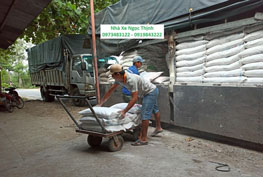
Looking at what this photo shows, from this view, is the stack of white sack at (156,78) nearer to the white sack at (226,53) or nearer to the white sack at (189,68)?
the white sack at (189,68)

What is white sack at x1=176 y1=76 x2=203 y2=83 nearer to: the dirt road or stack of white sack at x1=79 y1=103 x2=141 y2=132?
the dirt road

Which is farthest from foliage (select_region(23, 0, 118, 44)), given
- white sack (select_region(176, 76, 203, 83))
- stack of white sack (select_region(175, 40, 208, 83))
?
white sack (select_region(176, 76, 203, 83))

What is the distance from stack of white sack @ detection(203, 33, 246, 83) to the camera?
13.1 feet

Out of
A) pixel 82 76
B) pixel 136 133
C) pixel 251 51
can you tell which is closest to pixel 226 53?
pixel 251 51

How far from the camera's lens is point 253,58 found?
3721 mm

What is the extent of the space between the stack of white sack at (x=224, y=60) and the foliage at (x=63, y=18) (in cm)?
654

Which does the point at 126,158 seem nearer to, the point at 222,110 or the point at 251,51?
the point at 222,110

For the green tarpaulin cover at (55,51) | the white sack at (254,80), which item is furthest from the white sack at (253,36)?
the green tarpaulin cover at (55,51)

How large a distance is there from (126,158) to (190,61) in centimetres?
234

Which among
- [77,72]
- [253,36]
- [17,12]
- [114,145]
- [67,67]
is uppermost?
[17,12]

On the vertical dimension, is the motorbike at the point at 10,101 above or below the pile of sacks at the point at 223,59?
below

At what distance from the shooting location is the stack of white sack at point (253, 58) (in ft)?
12.0

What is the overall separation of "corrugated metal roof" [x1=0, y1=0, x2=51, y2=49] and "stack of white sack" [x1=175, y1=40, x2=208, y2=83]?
9.76 ft

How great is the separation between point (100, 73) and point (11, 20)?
9.61ft
